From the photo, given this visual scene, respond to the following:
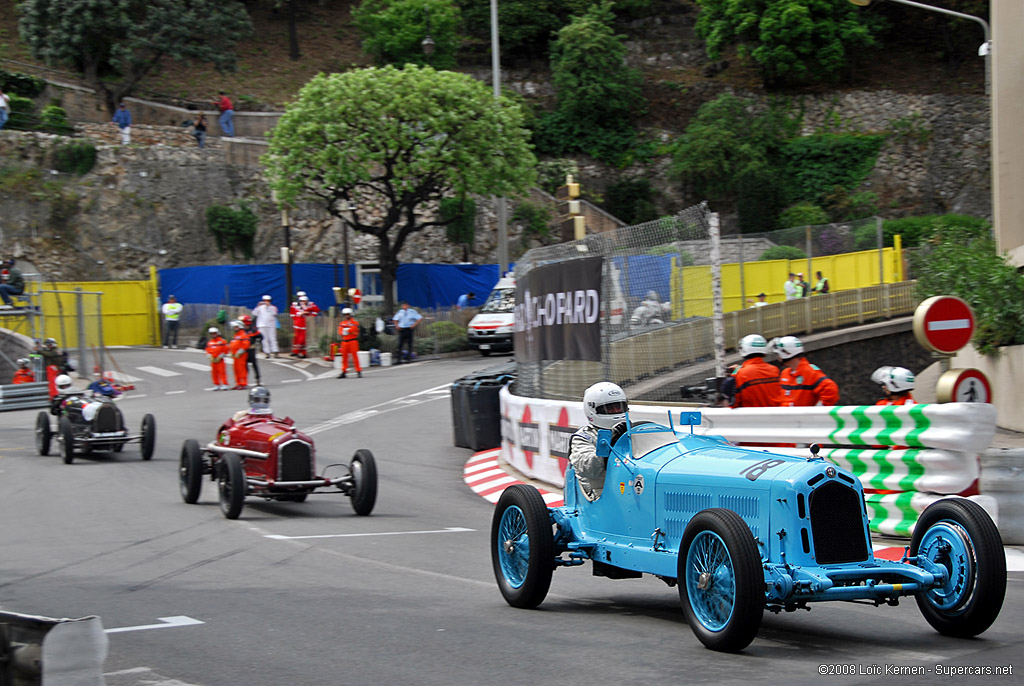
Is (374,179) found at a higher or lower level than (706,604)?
higher

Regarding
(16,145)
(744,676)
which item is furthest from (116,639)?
(16,145)

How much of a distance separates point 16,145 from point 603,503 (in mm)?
41709

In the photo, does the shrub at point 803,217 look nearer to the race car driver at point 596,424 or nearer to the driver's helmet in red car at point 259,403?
the driver's helmet in red car at point 259,403

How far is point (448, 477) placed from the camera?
603 inches

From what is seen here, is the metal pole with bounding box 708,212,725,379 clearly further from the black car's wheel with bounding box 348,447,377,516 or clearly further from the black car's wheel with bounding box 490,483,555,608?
the black car's wheel with bounding box 490,483,555,608

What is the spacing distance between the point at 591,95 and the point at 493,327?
974 inches

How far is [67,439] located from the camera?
16.4 metres

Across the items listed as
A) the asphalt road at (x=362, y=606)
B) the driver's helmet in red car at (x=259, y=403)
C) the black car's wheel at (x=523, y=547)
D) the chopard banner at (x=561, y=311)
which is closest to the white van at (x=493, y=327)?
the chopard banner at (x=561, y=311)

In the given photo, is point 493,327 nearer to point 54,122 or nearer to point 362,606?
point 54,122

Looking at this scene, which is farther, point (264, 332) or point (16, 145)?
point (16, 145)

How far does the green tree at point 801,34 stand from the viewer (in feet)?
176

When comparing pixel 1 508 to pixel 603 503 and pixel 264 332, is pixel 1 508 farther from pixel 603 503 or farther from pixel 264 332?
pixel 264 332

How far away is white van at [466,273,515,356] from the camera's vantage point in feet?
108

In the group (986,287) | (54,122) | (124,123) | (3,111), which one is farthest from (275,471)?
(124,123)
